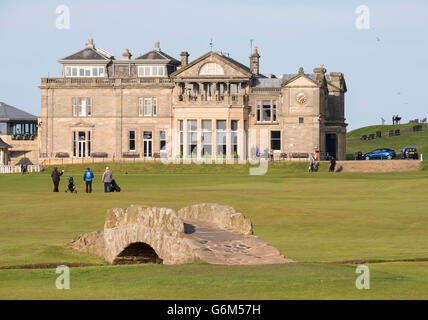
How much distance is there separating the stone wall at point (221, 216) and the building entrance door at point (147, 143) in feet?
248

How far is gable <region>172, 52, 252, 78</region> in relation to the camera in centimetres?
9950

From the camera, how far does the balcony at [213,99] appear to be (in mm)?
99088

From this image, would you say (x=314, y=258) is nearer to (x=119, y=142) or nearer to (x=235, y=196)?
(x=235, y=196)

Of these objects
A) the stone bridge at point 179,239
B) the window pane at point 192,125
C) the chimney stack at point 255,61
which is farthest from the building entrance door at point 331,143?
the stone bridge at point 179,239

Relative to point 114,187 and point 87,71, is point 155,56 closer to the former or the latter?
point 87,71

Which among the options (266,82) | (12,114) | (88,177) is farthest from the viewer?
(12,114)

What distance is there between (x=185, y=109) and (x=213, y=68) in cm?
534

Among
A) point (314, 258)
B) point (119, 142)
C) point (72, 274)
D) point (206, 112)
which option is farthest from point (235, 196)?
point (119, 142)

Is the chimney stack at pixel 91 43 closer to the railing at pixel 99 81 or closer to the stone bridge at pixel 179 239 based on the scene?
the railing at pixel 99 81

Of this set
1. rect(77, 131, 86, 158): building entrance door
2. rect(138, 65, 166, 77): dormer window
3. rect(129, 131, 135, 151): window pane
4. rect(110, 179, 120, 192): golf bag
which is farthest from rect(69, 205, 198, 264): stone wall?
rect(138, 65, 166, 77): dormer window

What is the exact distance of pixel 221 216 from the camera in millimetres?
27234

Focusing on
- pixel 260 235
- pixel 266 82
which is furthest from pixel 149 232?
pixel 266 82

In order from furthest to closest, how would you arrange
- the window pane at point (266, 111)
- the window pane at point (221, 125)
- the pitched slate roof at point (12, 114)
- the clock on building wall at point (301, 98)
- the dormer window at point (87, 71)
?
the pitched slate roof at point (12, 114)
the dormer window at point (87, 71)
the window pane at point (266, 111)
the clock on building wall at point (301, 98)
the window pane at point (221, 125)

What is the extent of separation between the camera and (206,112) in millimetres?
99125
